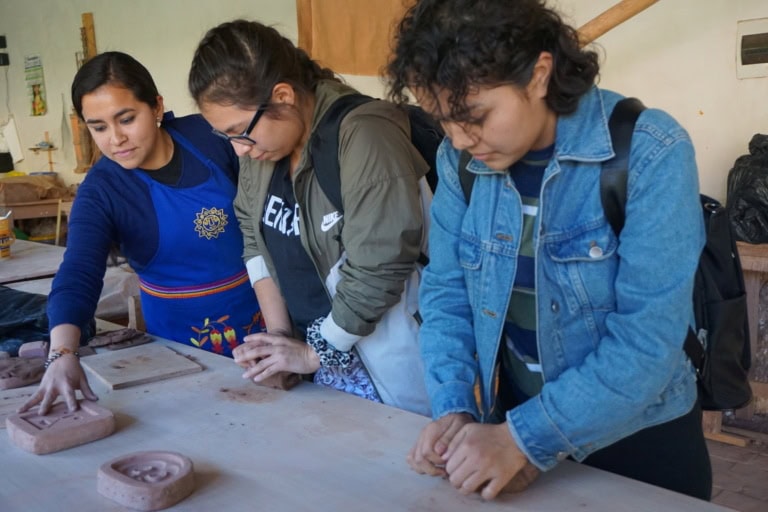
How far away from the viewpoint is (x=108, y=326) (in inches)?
90.4

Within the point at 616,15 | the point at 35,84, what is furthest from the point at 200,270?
the point at 35,84

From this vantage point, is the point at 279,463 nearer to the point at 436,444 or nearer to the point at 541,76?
the point at 436,444

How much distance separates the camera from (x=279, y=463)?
1.23 m

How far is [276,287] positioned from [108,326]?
2.56 feet

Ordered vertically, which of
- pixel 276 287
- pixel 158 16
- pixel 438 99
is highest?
pixel 158 16

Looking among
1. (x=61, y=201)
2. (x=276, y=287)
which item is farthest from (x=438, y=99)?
(x=61, y=201)

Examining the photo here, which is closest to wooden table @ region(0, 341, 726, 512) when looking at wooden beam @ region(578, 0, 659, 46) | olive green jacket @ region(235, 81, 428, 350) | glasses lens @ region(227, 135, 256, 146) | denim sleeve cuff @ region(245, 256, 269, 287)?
olive green jacket @ region(235, 81, 428, 350)

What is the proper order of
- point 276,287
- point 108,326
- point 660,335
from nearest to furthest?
point 660,335 → point 276,287 → point 108,326

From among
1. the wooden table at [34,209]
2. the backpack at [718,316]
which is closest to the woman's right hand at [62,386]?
the backpack at [718,316]

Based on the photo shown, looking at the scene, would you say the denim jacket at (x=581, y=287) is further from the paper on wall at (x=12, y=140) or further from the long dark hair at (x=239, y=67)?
the paper on wall at (x=12, y=140)

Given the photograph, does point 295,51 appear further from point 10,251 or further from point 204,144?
point 10,251

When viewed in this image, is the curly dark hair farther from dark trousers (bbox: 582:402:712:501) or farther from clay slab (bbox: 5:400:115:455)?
clay slab (bbox: 5:400:115:455)

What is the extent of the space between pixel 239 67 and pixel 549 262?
800 mm

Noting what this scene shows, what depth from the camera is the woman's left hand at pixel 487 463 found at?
1050 millimetres
